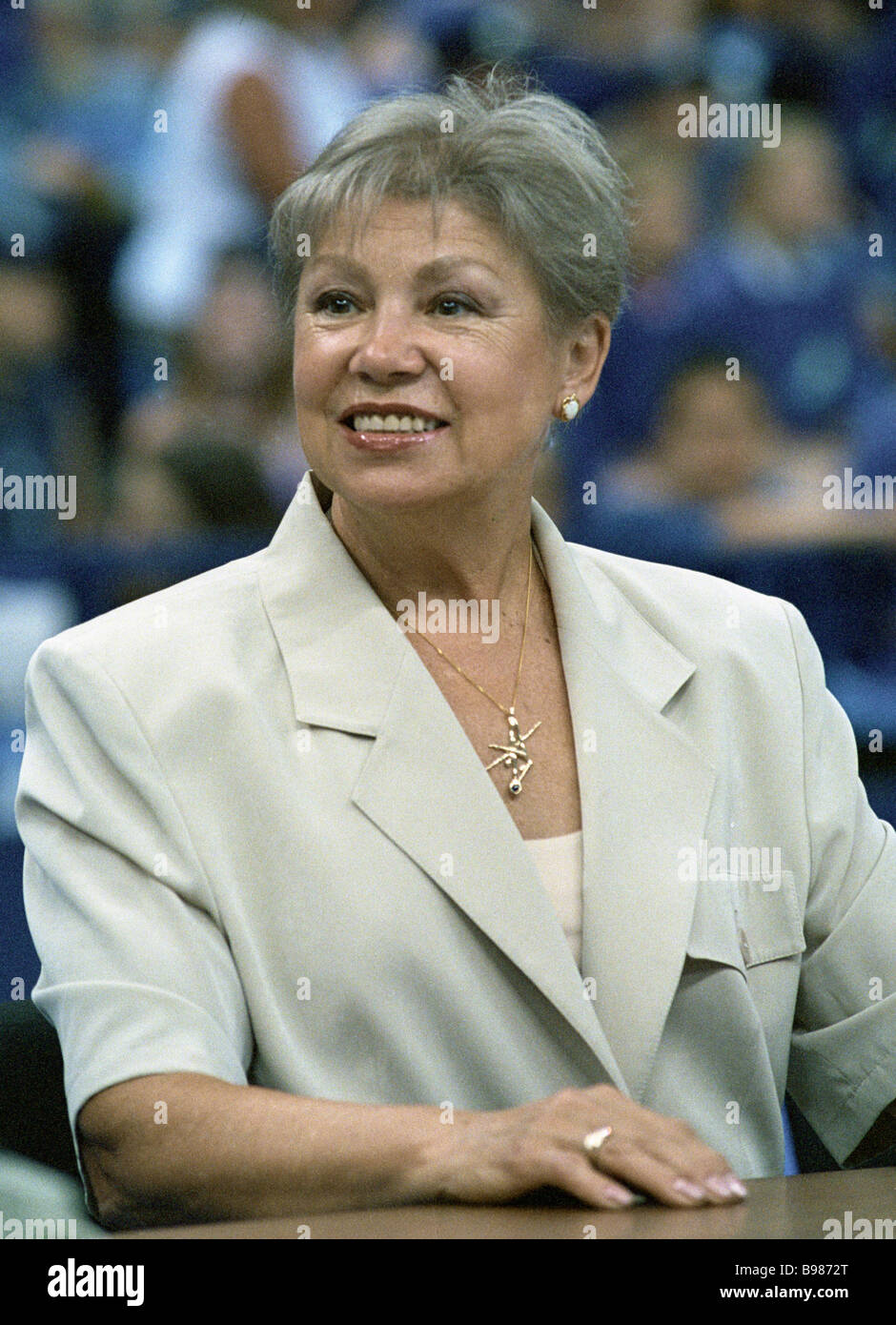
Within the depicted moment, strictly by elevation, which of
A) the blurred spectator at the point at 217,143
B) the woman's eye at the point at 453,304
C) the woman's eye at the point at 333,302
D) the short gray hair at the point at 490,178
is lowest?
the woman's eye at the point at 453,304

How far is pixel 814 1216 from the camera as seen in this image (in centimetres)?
133

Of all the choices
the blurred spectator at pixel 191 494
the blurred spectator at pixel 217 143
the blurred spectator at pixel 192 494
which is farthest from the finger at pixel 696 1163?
the blurred spectator at pixel 217 143

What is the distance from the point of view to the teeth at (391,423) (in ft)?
5.72

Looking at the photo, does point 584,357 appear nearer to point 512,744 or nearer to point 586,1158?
point 512,744

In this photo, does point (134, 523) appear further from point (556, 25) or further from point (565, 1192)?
point (565, 1192)

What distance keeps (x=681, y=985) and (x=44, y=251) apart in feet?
7.58

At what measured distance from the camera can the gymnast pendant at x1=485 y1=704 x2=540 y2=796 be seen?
177cm

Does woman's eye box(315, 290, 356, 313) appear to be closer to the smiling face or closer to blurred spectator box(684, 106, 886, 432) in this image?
the smiling face

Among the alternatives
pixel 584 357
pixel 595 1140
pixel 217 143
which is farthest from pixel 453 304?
pixel 217 143

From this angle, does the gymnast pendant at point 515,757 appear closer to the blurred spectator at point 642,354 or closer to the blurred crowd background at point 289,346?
the blurred crowd background at point 289,346

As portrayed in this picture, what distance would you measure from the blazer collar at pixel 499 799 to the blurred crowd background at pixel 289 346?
128 cm

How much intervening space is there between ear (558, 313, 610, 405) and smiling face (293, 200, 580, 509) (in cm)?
12

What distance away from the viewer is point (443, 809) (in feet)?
5.49

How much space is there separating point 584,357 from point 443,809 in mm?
541
